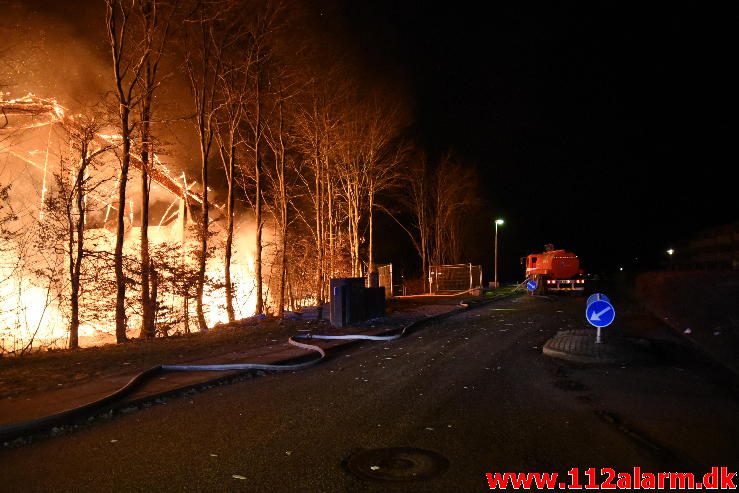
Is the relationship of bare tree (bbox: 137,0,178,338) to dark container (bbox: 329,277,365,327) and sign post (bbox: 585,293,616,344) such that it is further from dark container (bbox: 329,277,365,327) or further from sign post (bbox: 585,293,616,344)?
sign post (bbox: 585,293,616,344)

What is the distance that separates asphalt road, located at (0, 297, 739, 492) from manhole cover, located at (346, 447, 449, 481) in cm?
11

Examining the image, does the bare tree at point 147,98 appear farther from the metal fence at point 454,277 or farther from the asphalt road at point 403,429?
the metal fence at point 454,277

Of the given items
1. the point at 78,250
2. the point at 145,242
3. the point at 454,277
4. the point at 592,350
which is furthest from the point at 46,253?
the point at 454,277

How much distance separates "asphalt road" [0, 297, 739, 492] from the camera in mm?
5094

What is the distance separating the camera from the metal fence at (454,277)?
1620 inches

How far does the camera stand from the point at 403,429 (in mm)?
6477

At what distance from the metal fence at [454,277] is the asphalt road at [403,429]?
30311 mm

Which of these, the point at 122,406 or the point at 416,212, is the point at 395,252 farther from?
the point at 122,406

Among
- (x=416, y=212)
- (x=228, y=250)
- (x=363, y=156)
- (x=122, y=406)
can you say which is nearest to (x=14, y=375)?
(x=122, y=406)

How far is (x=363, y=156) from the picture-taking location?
103ft

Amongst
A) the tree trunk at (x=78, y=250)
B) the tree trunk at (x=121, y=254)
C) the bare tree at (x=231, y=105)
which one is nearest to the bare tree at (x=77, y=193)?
the tree trunk at (x=78, y=250)

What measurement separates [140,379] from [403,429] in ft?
15.8

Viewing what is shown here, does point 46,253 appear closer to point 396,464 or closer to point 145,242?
point 145,242

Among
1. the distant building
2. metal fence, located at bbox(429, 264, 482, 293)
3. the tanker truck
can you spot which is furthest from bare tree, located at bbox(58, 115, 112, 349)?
metal fence, located at bbox(429, 264, 482, 293)
